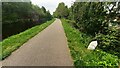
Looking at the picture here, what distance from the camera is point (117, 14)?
14.3 metres

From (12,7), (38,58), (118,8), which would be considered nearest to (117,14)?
(118,8)

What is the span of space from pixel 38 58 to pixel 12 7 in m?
13.2

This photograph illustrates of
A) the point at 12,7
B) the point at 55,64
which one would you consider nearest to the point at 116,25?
the point at 55,64

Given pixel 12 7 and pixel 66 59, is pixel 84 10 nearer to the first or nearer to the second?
pixel 12 7

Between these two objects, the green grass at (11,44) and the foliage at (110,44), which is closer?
the green grass at (11,44)

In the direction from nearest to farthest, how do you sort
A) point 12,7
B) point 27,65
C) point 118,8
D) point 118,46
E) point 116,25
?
point 27,65 → point 118,46 → point 116,25 → point 118,8 → point 12,7

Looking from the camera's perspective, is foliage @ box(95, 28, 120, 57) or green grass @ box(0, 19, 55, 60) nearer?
green grass @ box(0, 19, 55, 60)

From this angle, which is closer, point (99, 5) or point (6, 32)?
point (99, 5)

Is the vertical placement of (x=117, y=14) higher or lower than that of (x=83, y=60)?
higher

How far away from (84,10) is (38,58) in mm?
13692

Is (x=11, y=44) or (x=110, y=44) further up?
(x=11, y=44)

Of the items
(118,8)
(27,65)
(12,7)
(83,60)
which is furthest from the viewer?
(12,7)

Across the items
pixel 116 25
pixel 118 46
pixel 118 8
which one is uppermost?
pixel 118 8

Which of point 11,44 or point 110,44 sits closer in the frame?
point 110,44
